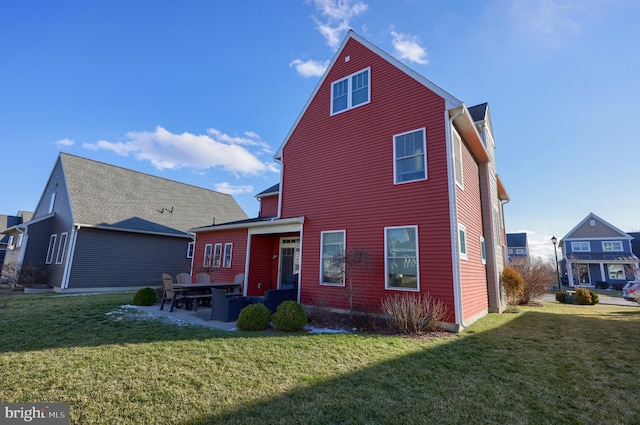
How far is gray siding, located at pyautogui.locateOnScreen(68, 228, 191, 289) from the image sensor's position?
16.7 m

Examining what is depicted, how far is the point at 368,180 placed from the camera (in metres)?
9.54

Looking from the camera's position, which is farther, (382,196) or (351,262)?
(382,196)

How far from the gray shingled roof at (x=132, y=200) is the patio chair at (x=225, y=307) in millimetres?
13466

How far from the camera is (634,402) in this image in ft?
11.8

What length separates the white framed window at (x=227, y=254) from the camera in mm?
13812

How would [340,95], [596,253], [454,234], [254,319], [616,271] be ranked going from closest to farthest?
1. [254,319]
2. [454,234]
3. [340,95]
4. [616,271]
5. [596,253]

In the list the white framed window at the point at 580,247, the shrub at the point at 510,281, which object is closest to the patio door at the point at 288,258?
the shrub at the point at 510,281

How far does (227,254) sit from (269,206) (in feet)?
12.9

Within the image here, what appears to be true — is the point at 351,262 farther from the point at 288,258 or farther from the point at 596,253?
the point at 596,253

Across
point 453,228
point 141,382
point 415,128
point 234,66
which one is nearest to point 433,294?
point 453,228

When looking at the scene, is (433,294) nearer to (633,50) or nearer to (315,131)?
(315,131)

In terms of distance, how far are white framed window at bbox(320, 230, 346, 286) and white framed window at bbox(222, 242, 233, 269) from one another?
5.84 m

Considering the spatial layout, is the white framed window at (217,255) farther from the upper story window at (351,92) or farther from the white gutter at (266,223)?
the upper story window at (351,92)

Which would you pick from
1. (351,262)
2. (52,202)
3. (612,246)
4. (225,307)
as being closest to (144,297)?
(225,307)
